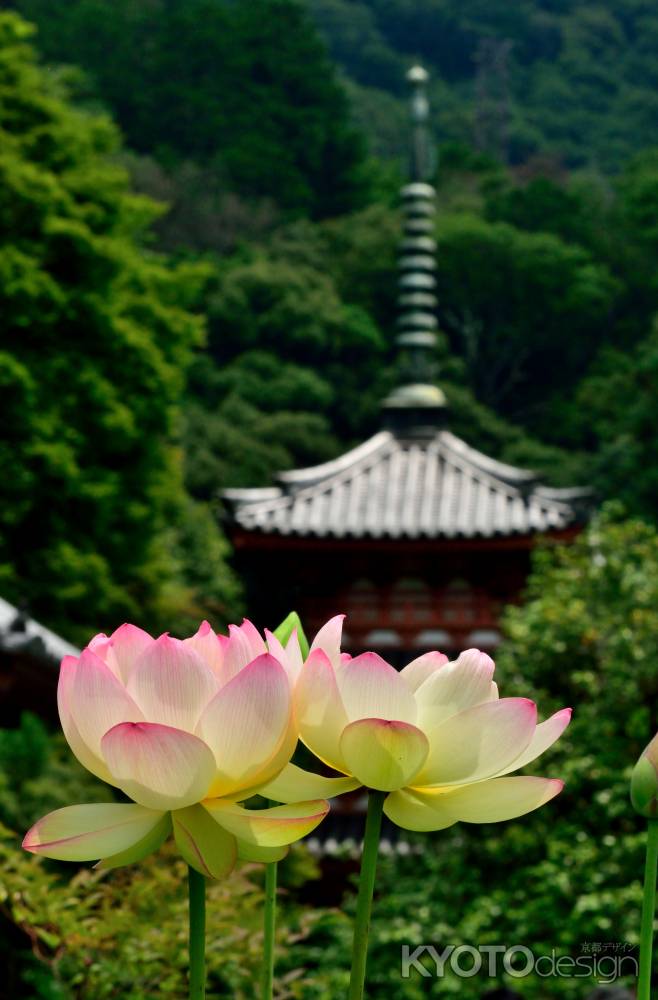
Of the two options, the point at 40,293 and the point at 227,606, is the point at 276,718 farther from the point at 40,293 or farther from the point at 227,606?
the point at 227,606

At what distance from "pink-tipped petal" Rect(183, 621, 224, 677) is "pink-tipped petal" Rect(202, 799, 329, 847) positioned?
6cm

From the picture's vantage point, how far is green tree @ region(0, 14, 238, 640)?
11828mm

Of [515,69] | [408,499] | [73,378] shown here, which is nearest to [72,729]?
[408,499]

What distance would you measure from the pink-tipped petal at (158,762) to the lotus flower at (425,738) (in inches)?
2.0

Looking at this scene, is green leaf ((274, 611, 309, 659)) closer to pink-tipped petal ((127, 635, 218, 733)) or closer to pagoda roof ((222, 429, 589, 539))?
pink-tipped petal ((127, 635, 218, 733))

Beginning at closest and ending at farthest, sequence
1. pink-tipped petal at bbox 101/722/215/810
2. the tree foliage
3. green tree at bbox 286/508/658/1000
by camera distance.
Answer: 1. pink-tipped petal at bbox 101/722/215/810
2. green tree at bbox 286/508/658/1000
3. the tree foliage

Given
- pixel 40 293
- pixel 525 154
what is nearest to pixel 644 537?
pixel 40 293

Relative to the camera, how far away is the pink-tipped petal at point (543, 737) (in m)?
0.56

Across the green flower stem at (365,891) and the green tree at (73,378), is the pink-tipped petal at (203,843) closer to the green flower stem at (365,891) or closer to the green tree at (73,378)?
the green flower stem at (365,891)

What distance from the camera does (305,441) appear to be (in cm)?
2538

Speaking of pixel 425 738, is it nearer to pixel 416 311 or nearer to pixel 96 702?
pixel 96 702

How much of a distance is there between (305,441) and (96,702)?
24855 mm

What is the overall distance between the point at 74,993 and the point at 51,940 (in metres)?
0.60

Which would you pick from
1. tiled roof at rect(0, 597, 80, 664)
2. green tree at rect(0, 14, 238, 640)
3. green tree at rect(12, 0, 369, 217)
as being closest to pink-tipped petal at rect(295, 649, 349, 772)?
tiled roof at rect(0, 597, 80, 664)
